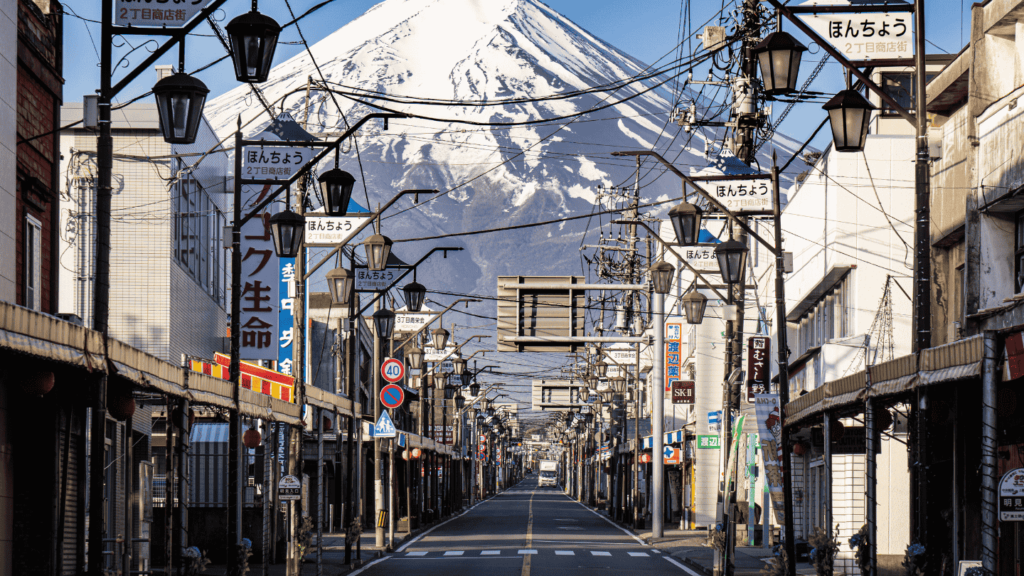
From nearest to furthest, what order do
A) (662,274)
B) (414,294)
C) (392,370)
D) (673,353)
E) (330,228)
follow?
1. (330,228)
2. (414,294)
3. (662,274)
4. (392,370)
5. (673,353)

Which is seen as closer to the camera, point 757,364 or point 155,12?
point 155,12

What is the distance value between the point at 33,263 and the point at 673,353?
43.5m

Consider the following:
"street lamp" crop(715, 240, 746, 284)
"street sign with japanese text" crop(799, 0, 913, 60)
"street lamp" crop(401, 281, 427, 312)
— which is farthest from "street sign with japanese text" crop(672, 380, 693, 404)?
"street sign with japanese text" crop(799, 0, 913, 60)

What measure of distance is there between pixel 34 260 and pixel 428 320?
18.9 m

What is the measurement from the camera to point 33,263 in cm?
2197

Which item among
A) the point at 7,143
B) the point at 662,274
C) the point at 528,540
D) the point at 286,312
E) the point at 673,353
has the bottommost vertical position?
the point at 528,540

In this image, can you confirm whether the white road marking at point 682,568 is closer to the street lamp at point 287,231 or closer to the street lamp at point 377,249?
the street lamp at point 377,249

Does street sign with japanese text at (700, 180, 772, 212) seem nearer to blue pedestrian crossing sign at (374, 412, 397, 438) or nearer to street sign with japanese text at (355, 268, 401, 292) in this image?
street sign with japanese text at (355, 268, 401, 292)

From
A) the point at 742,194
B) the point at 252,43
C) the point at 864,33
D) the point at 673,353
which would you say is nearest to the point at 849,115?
the point at 864,33

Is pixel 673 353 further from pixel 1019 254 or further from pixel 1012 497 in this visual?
pixel 1012 497

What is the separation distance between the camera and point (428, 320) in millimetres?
40062

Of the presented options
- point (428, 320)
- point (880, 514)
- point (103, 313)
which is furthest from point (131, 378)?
point (428, 320)

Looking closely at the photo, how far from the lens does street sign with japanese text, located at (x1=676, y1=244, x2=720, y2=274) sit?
31.0 m

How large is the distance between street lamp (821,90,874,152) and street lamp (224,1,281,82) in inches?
259
